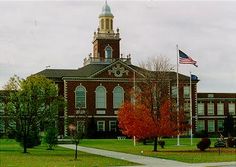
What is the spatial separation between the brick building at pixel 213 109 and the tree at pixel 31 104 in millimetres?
56127

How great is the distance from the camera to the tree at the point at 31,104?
152 ft

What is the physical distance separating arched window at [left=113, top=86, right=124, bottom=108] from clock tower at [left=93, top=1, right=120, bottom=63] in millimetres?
9871

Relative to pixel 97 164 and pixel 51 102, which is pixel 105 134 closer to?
pixel 51 102

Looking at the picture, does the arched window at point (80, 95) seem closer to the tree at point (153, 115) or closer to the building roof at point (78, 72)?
the building roof at point (78, 72)

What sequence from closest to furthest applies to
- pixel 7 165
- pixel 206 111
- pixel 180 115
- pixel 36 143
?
pixel 7 165 → pixel 180 115 → pixel 36 143 → pixel 206 111

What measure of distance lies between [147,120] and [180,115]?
10.3 ft

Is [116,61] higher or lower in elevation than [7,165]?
higher

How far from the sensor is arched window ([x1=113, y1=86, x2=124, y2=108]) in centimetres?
9269

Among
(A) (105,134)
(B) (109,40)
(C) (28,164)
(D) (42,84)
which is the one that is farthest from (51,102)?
(B) (109,40)

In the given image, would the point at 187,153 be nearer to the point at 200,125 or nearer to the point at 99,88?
the point at 99,88

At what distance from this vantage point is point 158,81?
54312 mm

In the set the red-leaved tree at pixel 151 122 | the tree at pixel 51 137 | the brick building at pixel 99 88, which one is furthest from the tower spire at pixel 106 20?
the red-leaved tree at pixel 151 122

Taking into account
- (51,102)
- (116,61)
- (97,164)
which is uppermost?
(116,61)

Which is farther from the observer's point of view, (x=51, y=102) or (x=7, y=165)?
(x=51, y=102)
